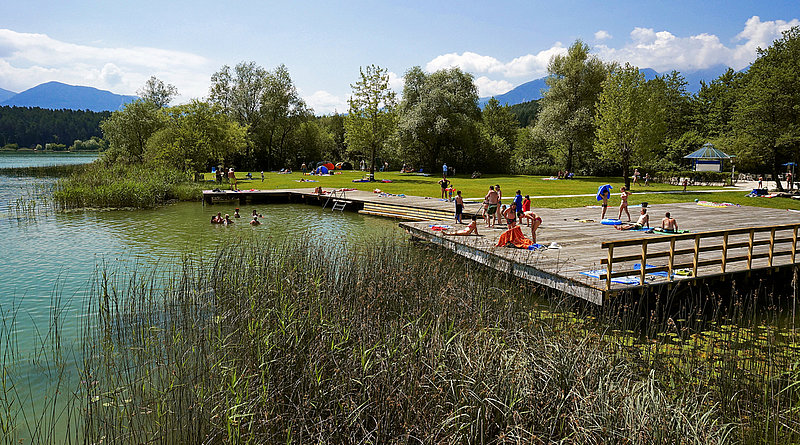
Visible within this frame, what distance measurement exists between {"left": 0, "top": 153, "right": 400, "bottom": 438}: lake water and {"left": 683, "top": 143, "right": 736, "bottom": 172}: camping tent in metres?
34.8

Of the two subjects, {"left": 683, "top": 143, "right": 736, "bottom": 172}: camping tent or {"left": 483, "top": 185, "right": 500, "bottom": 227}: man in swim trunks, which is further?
{"left": 683, "top": 143, "right": 736, "bottom": 172}: camping tent

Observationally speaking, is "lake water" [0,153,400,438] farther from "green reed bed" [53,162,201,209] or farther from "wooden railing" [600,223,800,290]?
"wooden railing" [600,223,800,290]

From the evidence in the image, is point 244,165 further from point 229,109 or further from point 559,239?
point 559,239

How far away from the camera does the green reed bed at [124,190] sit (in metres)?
24.0

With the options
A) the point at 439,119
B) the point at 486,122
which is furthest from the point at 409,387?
the point at 486,122

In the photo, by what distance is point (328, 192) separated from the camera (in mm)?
28828

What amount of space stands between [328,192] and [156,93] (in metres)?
43.2

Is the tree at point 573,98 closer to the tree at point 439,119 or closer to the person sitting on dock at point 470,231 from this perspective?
the tree at point 439,119

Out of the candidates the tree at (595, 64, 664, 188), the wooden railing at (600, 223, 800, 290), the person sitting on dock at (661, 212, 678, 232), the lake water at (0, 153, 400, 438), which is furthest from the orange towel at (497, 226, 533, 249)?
the tree at (595, 64, 664, 188)

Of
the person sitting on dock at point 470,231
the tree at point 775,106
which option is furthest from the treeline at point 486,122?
the person sitting on dock at point 470,231

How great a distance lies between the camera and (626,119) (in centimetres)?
3481

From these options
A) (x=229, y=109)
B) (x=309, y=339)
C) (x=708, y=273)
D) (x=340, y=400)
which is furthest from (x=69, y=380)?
(x=229, y=109)

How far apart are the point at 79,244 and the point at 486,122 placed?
57201 millimetres

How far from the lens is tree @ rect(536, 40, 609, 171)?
44969 millimetres
